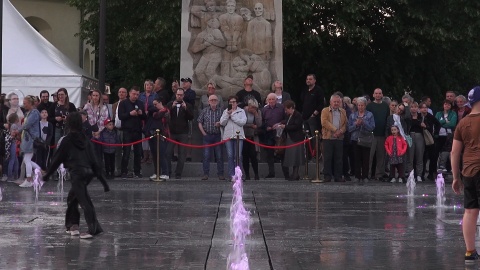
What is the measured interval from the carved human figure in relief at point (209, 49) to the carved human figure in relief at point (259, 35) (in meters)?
0.68

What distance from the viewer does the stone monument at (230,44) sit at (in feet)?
95.1

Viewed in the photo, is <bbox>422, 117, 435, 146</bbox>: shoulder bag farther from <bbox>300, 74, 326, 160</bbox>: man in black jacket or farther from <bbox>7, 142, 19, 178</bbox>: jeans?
<bbox>7, 142, 19, 178</bbox>: jeans

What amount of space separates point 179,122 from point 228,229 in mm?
11455

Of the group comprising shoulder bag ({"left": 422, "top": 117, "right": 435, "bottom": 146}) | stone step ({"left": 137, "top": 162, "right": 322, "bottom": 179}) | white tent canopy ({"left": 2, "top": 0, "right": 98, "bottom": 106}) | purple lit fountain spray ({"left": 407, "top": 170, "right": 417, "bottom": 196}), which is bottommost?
purple lit fountain spray ({"left": 407, "top": 170, "right": 417, "bottom": 196})

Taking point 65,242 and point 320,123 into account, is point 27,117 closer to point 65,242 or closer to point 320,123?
point 320,123

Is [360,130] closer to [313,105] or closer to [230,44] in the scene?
[313,105]

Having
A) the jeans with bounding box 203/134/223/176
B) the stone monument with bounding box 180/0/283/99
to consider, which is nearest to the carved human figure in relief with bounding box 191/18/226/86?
the stone monument with bounding box 180/0/283/99

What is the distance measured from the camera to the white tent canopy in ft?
103

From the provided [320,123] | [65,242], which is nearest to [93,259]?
[65,242]

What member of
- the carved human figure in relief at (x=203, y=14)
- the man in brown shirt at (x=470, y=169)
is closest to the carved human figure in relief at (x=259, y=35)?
the carved human figure in relief at (x=203, y=14)

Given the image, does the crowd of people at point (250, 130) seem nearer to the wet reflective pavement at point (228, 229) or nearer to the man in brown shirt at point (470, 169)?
the wet reflective pavement at point (228, 229)

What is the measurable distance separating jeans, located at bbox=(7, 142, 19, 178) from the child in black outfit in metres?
1.86

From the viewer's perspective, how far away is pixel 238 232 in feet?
45.8

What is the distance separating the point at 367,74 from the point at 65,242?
33009 millimetres
